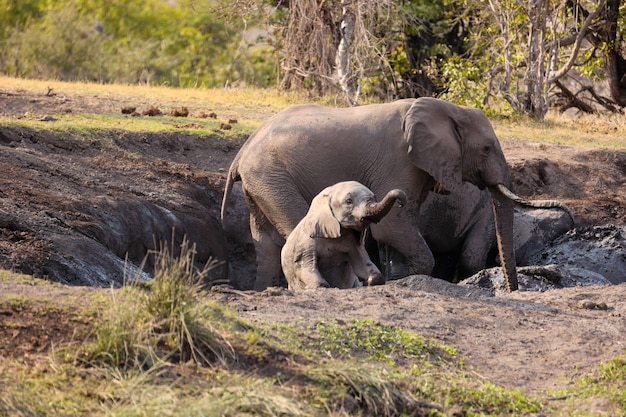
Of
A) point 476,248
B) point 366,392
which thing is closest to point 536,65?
point 476,248

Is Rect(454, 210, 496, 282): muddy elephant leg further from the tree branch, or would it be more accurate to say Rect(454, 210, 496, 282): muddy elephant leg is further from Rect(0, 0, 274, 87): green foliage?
Rect(0, 0, 274, 87): green foliage

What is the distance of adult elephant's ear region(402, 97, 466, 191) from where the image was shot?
1145 centimetres

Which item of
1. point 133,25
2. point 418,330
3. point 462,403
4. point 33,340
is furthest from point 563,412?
point 133,25

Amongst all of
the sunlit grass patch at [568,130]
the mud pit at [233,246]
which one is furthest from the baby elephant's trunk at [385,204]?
the sunlit grass patch at [568,130]

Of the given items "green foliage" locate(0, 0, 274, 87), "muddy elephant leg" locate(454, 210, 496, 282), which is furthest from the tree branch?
"green foliage" locate(0, 0, 274, 87)

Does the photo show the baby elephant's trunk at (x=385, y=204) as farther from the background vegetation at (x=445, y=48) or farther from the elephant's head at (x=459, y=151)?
the background vegetation at (x=445, y=48)

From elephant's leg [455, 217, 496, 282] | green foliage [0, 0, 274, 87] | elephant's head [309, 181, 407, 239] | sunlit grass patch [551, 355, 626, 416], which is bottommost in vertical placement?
green foliage [0, 0, 274, 87]

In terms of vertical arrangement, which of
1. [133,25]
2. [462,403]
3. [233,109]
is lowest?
[133,25]

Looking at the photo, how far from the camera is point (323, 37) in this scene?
20547mm

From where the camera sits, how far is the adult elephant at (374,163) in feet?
37.8

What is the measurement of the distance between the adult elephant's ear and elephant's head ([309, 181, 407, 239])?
2.24 meters

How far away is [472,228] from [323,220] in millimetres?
4398

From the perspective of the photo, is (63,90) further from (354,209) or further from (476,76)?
(354,209)

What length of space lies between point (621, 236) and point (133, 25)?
35060 mm
